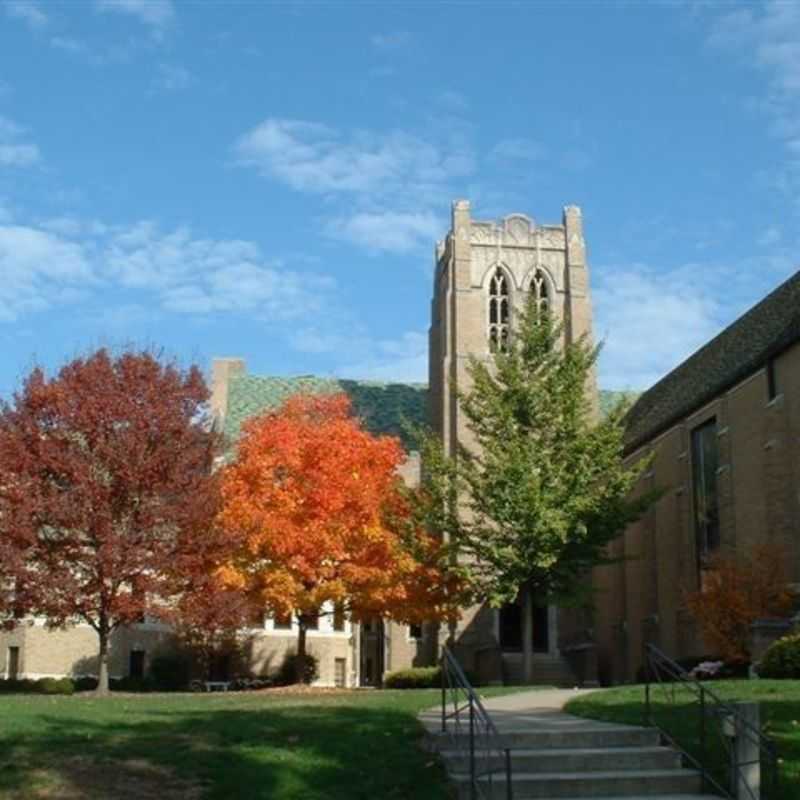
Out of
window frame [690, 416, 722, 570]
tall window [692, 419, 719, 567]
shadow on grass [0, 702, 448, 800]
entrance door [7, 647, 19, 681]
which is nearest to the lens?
shadow on grass [0, 702, 448, 800]

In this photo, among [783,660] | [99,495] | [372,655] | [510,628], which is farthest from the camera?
[372,655]

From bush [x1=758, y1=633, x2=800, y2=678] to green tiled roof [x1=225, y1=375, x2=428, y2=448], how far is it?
113ft

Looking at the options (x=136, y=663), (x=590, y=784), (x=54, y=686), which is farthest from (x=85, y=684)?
(x=590, y=784)

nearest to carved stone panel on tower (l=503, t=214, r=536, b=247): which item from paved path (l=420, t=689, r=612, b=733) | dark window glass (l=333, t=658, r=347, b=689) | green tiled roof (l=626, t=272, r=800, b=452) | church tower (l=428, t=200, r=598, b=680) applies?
church tower (l=428, t=200, r=598, b=680)

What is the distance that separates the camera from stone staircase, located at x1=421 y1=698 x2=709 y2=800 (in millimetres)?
11523

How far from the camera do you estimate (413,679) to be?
4053 centimetres

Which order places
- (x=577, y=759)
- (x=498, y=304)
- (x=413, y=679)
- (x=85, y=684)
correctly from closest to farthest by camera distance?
(x=577, y=759)
(x=413, y=679)
(x=85, y=684)
(x=498, y=304)

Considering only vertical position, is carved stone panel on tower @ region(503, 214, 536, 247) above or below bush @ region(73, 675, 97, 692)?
above

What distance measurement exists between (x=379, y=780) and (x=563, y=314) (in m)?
42.9

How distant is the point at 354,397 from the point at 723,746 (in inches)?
1987

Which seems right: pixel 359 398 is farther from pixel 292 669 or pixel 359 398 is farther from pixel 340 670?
pixel 292 669

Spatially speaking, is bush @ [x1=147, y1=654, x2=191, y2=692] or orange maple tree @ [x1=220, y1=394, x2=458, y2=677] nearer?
orange maple tree @ [x1=220, y1=394, x2=458, y2=677]

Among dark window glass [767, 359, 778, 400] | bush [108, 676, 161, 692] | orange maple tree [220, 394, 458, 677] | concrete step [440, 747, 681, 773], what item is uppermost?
dark window glass [767, 359, 778, 400]

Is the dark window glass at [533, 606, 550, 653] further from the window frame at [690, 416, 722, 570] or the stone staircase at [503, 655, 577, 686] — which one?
the window frame at [690, 416, 722, 570]
